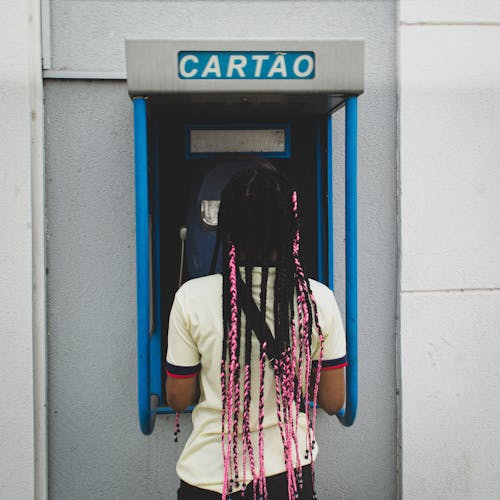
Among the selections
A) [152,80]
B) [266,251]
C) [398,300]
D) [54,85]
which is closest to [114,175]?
[54,85]

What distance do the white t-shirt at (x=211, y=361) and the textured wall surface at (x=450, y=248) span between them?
1.18 m

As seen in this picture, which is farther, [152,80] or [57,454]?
[57,454]

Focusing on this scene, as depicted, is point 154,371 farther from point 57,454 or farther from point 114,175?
point 114,175

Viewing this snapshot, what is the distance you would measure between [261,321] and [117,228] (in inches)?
48.7

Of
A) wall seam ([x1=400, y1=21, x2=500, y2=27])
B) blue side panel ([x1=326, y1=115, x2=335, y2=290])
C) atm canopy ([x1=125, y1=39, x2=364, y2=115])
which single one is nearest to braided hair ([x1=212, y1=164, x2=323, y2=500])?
atm canopy ([x1=125, y1=39, x2=364, y2=115])

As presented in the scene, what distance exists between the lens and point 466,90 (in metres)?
2.57

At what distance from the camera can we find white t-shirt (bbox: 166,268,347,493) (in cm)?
149

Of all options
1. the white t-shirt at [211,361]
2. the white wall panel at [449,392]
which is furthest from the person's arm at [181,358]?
the white wall panel at [449,392]

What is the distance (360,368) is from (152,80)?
166 centimetres

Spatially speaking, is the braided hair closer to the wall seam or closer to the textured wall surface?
the textured wall surface

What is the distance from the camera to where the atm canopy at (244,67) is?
5.57ft

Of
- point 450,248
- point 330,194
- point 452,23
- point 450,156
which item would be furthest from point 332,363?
point 452,23

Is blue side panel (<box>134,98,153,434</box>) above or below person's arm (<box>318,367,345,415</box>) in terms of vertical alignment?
above

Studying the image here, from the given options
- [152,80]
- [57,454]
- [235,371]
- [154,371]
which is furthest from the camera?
[57,454]
